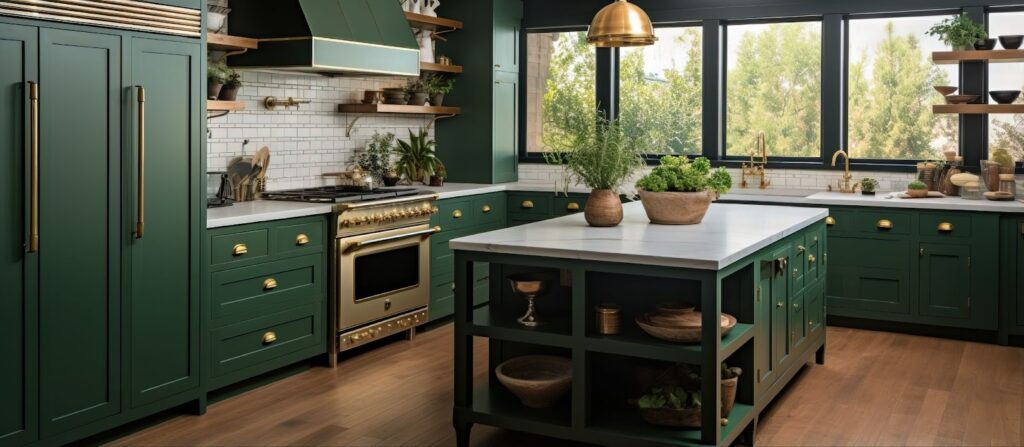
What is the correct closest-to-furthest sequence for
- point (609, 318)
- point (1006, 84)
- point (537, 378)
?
point (609, 318), point (537, 378), point (1006, 84)

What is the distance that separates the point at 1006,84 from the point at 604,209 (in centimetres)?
392

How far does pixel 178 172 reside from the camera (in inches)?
177

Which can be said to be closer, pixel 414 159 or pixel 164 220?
pixel 164 220

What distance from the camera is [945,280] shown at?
6496mm

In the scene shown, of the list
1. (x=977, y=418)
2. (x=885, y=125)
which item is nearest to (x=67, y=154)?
(x=977, y=418)

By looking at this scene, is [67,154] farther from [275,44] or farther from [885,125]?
[885,125]

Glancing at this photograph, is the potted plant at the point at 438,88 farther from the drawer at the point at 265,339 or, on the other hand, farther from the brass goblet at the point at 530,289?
the brass goblet at the point at 530,289

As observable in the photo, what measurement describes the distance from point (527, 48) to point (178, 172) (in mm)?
4628

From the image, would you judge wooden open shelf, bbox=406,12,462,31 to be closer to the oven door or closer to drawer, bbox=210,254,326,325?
the oven door

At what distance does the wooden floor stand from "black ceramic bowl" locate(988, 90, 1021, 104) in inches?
66.4

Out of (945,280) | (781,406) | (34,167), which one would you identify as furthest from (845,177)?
(34,167)

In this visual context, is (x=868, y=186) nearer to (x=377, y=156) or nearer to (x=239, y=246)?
(x=377, y=156)

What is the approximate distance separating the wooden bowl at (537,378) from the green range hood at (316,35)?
235 cm

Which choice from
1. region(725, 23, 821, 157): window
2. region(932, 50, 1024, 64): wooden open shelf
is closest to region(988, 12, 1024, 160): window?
region(932, 50, 1024, 64): wooden open shelf
